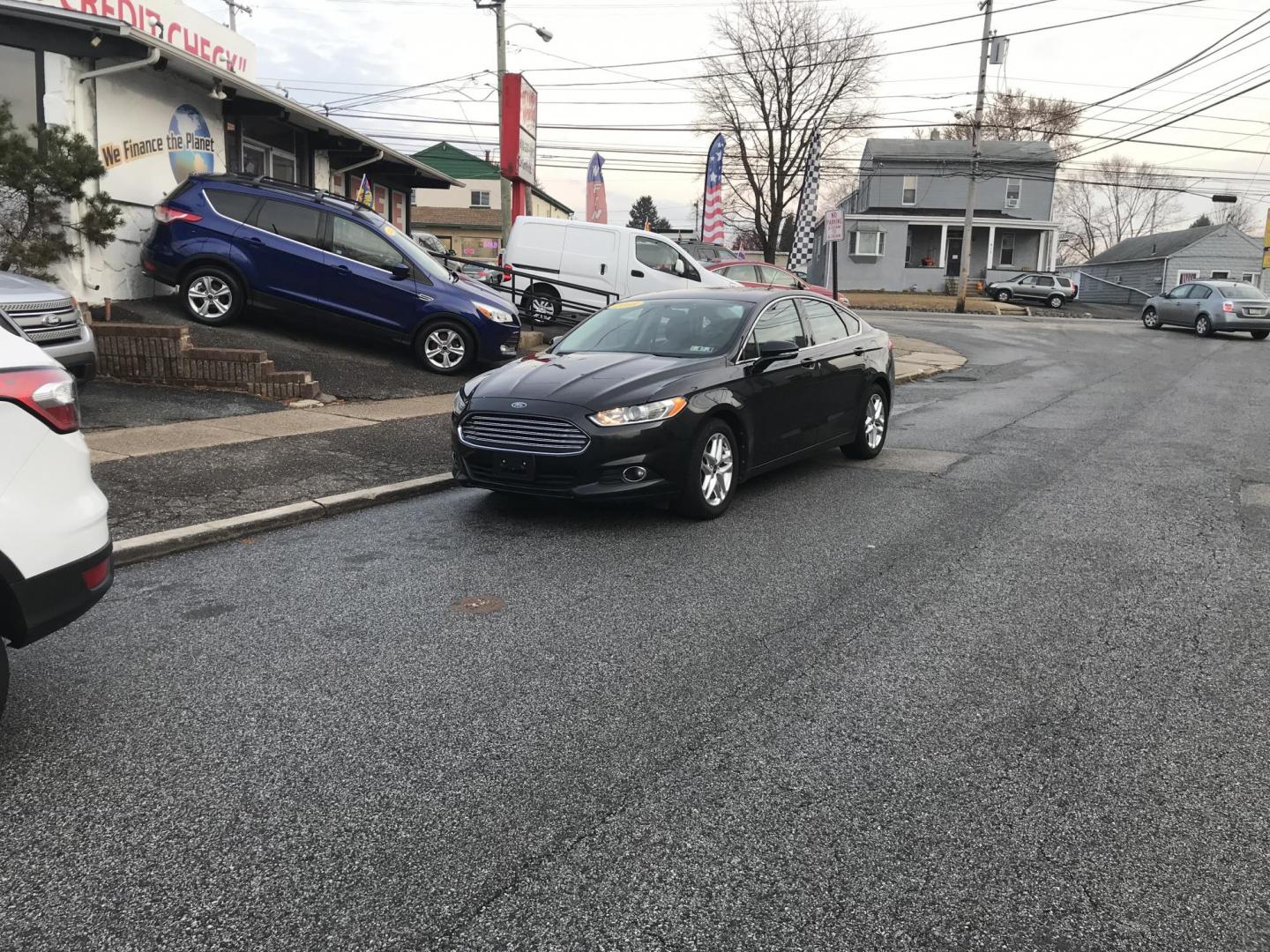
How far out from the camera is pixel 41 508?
3.26 metres

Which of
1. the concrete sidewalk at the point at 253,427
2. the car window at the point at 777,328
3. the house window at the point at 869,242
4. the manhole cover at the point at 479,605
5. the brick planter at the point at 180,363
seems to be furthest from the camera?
the house window at the point at 869,242

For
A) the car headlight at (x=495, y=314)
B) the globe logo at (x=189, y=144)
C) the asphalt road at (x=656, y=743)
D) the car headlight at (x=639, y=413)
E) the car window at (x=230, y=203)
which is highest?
the globe logo at (x=189, y=144)

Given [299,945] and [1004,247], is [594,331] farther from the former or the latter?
[1004,247]

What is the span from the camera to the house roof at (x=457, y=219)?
184ft

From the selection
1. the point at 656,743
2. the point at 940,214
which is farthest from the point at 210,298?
the point at 940,214

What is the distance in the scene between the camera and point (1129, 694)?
158 inches

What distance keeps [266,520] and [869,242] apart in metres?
47.4

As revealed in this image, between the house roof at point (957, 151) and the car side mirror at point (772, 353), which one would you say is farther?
the house roof at point (957, 151)

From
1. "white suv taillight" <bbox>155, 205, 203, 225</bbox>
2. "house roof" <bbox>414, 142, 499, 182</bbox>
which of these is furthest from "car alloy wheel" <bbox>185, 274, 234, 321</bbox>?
"house roof" <bbox>414, 142, 499, 182</bbox>

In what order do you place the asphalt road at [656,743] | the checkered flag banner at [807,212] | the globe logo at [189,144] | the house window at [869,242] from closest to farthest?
the asphalt road at [656,743]
the globe logo at [189,144]
the checkered flag banner at [807,212]
the house window at [869,242]

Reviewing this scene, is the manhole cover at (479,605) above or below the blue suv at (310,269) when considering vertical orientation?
below

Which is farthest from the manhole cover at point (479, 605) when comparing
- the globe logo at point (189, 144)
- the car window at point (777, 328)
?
the globe logo at point (189, 144)

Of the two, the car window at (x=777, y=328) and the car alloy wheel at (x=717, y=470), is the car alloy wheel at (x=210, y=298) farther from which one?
the car alloy wheel at (x=717, y=470)

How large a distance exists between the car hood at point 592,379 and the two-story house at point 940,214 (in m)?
44.8
